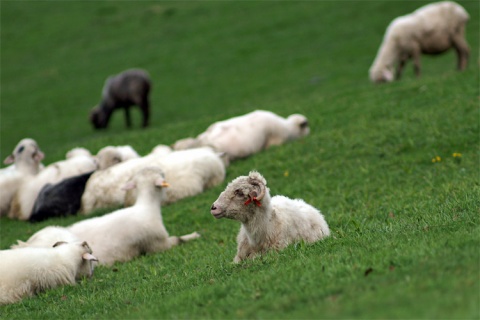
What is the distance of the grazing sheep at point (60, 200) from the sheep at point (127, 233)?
10.1 ft

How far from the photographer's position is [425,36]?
2114 centimetres

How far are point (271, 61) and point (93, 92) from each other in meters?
8.11

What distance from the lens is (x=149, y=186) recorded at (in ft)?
35.4

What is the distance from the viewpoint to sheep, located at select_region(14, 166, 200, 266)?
10.3 meters

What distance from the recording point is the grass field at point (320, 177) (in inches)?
222

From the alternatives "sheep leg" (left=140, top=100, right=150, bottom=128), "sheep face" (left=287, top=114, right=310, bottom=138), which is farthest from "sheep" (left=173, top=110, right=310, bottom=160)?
"sheep leg" (left=140, top=100, right=150, bottom=128)

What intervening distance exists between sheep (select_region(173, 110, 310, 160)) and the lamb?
6.71 m

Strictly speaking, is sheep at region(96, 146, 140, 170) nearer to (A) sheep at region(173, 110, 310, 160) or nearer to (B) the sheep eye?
(A) sheep at region(173, 110, 310, 160)

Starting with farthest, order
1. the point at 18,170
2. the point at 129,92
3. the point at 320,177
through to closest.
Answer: the point at 129,92 → the point at 18,170 → the point at 320,177

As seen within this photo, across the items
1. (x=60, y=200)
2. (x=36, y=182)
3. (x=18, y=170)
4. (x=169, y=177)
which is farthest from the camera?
(x=18, y=170)

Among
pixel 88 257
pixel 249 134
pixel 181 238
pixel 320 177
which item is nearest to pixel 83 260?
pixel 88 257

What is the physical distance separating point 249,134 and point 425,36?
805cm

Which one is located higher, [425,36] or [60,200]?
[425,36]

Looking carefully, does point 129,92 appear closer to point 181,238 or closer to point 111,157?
point 111,157
